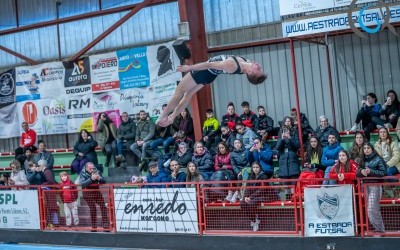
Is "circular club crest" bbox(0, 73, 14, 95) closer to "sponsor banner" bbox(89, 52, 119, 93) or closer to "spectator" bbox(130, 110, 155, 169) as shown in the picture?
"sponsor banner" bbox(89, 52, 119, 93)

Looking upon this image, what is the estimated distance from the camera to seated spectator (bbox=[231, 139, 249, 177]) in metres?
15.6

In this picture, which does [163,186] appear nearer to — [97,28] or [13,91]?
[97,28]

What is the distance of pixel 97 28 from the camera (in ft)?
75.5

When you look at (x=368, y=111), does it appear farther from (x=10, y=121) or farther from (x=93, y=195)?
(x=10, y=121)

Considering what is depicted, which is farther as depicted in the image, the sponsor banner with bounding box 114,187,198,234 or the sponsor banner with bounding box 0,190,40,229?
the sponsor banner with bounding box 0,190,40,229

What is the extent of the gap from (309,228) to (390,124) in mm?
3805

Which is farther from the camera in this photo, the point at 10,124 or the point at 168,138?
the point at 10,124

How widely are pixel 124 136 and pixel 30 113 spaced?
17.5 feet

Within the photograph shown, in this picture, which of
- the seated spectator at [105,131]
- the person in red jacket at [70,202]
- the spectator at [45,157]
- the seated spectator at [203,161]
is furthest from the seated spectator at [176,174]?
the seated spectator at [105,131]

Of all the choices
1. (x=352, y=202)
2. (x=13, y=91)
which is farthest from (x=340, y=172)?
(x=13, y=91)

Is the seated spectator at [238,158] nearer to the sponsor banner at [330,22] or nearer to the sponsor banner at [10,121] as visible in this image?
the sponsor banner at [330,22]

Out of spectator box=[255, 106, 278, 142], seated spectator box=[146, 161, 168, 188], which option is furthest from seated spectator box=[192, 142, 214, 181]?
spectator box=[255, 106, 278, 142]

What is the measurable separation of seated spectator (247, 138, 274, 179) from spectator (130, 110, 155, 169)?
4.44 meters

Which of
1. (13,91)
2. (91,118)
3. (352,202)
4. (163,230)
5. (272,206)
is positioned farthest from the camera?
(13,91)
